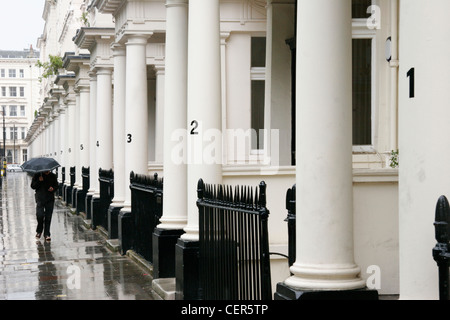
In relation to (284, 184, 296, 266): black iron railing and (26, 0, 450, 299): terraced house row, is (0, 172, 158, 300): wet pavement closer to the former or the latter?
(26, 0, 450, 299): terraced house row

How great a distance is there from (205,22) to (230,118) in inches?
242

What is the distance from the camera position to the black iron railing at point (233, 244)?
7.42 m

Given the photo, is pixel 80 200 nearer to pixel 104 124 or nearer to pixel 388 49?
pixel 104 124

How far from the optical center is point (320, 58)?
6832 millimetres

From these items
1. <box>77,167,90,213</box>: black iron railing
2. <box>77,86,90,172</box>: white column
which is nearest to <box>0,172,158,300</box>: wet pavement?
<box>77,167,90,213</box>: black iron railing

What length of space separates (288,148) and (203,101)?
3.84 metres

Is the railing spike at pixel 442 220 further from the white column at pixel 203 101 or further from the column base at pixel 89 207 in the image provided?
the column base at pixel 89 207

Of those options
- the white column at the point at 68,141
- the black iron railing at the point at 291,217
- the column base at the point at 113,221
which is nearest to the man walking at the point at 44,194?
the column base at the point at 113,221

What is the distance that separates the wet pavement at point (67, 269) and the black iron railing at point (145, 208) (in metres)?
0.41

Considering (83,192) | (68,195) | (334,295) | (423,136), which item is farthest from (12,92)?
(423,136)

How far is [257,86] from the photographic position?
55.4ft

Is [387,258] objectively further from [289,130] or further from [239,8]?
[239,8]

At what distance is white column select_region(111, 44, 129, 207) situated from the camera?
60.6ft
